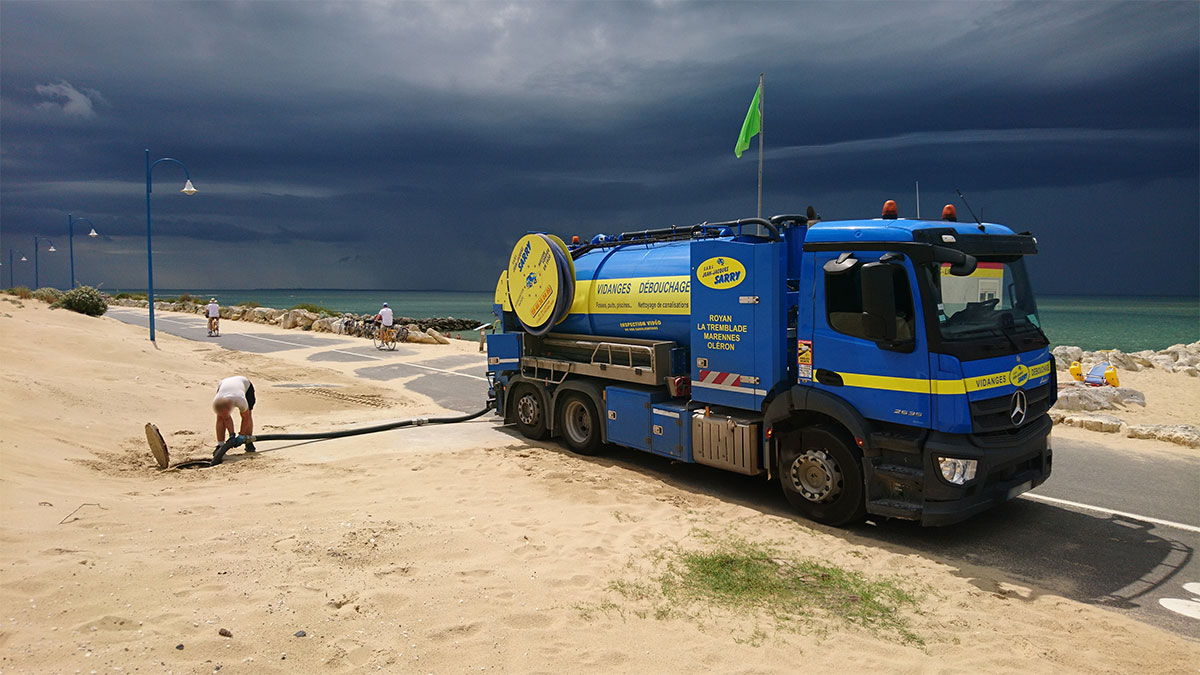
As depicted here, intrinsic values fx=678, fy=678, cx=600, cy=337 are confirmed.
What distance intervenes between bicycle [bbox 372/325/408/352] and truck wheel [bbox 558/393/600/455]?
59.3 feet

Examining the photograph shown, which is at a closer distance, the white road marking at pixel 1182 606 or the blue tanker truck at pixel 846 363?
the white road marking at pixel 1182 606

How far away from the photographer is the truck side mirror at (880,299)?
646 centimetres

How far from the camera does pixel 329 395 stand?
16.2 meters

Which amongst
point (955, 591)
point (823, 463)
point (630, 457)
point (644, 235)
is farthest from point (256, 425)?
point (955, 591)

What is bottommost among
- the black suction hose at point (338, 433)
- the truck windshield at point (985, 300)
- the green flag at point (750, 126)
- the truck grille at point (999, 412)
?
the black suction hose at point (338, 433)

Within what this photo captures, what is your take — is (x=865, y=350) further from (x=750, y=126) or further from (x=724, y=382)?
(x=750, y=126)

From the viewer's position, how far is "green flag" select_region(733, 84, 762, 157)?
11.7m

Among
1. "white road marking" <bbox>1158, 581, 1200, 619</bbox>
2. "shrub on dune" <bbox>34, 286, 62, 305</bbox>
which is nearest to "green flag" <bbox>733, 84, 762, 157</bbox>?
"white road marking" <bbox>1158, 581, 1200, 619</bbox>

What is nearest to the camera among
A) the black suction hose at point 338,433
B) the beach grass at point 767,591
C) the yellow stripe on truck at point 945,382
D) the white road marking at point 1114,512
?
the beach grass at point 767,591

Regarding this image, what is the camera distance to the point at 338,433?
11570mm

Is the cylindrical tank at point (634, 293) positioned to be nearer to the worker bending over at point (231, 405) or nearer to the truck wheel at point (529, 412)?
the truck wheel at point (529, 412)

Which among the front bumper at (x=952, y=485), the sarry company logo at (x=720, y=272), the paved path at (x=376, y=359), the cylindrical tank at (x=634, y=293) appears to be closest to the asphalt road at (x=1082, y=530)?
the front bumper at (x=952, y=485)

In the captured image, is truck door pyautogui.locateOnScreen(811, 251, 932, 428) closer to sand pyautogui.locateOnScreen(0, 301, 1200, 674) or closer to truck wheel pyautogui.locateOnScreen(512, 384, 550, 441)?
sand pyautogui.locateOnScreen(0, 301, 1200, 674)

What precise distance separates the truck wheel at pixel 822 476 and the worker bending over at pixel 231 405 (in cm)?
796
